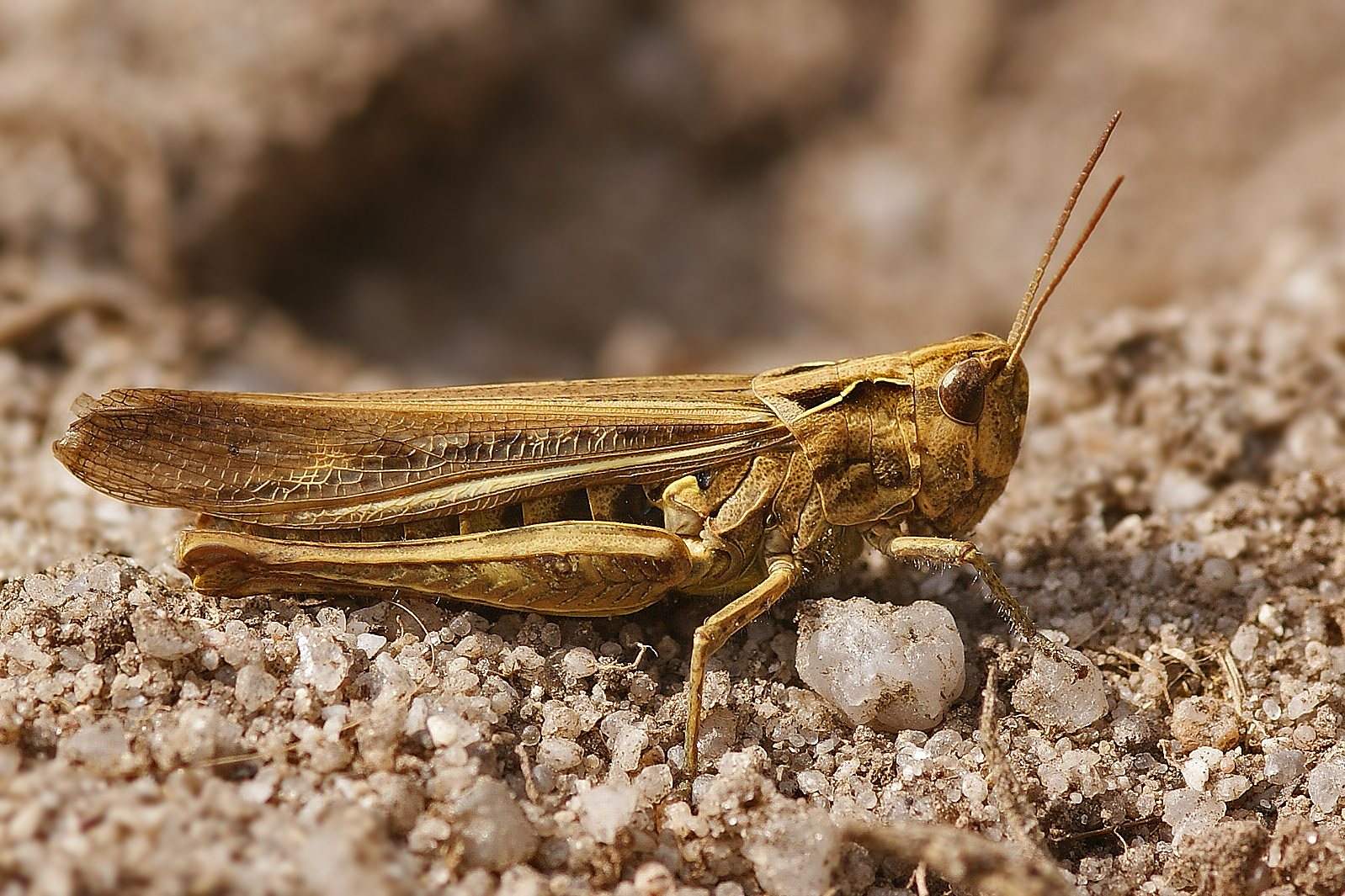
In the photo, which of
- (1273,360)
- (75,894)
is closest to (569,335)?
(1273,360)

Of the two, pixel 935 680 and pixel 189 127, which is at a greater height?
pixel 189 127

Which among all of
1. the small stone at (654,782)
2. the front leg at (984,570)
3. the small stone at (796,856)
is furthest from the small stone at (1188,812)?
the small stone at (654,782)

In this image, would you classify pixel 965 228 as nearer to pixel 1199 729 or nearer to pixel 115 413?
pixel 1199 729

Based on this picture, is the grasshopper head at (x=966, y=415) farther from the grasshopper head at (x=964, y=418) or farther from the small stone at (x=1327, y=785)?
the small stone at (x=1327, y=785)

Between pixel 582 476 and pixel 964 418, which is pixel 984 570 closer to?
pixel 964 418

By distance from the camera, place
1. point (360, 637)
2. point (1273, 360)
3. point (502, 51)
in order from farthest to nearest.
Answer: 1. point (502, 51)
2. point (1273, 360)
3. point (360, 637)

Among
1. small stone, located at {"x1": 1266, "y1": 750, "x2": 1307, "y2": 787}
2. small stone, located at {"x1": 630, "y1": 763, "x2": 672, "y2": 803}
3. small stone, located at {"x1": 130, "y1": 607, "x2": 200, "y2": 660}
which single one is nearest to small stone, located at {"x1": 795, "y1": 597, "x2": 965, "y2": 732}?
small stone, located at {"x1": 630, "y1": 763, "x2": 672, "y2": 803}

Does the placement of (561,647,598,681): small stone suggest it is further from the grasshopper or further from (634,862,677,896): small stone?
(634,862,677,896): small stone
